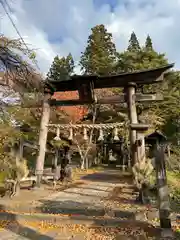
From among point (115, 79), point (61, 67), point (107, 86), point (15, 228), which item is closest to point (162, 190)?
point (15, 228)

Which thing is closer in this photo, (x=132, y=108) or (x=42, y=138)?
(x=132, y=108)

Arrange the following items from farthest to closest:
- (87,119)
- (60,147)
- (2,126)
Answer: (87,119)
(60,147)
(2,126)

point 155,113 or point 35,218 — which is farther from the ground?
point 155,113

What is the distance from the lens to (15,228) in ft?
13.7

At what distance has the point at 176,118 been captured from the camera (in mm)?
20156

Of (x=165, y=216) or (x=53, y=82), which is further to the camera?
(x=53, y=82)

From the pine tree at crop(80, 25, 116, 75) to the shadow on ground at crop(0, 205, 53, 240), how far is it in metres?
21.4

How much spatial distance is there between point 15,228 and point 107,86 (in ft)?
18.7

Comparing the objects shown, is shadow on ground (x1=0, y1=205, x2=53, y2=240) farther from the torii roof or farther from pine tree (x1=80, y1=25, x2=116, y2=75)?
pine tree (x1=80, y1=25, x2=116, y2=75)

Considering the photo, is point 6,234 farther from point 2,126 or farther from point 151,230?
point 151,230

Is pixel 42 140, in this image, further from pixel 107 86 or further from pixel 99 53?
pixel 99 53

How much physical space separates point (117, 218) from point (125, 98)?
4720 mm

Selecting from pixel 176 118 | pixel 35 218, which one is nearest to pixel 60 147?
pixel 35 218

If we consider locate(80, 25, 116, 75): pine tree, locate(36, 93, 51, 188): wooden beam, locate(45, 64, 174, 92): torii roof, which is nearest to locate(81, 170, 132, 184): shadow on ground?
locate(36, 93, 51, 188): wooden beam
